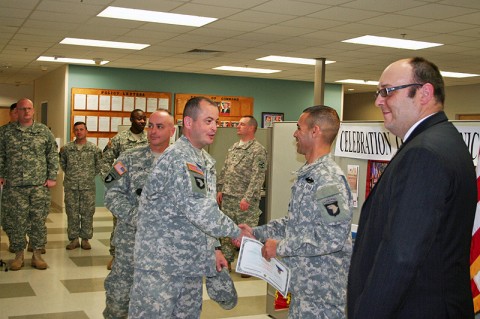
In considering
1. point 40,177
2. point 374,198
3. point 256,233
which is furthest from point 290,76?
point 374,198

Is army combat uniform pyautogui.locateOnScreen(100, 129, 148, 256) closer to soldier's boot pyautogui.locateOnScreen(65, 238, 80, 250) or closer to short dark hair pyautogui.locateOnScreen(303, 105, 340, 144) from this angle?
soldier's boot pyautogui.locateOnScreen(65, 238, 80, 250)

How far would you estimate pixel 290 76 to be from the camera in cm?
1377

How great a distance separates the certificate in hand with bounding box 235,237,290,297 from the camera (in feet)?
9.38

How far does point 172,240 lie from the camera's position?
9.59 ft

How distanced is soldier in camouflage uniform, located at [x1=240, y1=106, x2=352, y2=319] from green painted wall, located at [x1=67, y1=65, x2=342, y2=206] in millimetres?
9938

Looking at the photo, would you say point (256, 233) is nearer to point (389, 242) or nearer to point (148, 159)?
point (148, 159)

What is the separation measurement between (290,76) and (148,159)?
1013 cm

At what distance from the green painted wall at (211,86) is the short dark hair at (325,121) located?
994 cm

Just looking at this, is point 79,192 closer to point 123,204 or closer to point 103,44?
point 103,44

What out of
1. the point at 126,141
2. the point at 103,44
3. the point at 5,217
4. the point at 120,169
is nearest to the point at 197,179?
the point at 120,169

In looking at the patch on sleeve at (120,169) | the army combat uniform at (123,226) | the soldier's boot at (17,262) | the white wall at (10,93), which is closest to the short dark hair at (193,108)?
the army combat uniform at (123,226)

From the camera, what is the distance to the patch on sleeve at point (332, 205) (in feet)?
8.89

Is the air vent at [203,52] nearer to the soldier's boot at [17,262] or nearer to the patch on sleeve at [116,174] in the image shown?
the soldier's boot at [17,262]

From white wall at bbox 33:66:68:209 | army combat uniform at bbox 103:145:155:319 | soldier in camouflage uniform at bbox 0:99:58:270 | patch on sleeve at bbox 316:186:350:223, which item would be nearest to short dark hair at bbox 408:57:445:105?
patch on sleeve at bbox 316:186:350:223
